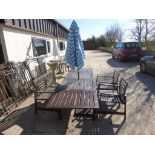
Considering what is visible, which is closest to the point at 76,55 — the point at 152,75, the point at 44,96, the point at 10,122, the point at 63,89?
the point at 63,89

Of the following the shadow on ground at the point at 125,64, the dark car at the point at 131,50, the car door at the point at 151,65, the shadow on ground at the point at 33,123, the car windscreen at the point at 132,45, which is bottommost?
the shadow on ground at the point at 33,123

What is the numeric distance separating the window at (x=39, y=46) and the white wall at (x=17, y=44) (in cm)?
41

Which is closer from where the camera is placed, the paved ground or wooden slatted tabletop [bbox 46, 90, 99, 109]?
wooden slatted tabletop [bbox 46, 90, 99, 109]

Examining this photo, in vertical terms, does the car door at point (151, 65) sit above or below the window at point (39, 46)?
below

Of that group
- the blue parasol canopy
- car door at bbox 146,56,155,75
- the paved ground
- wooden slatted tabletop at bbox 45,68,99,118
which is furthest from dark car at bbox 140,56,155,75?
the blue parasol canopy

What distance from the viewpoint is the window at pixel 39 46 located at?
7.82 meters

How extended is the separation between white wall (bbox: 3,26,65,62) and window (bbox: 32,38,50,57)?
41cm

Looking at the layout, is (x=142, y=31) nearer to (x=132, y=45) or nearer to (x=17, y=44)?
(x=132, y=45)

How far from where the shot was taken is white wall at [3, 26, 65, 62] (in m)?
5.38

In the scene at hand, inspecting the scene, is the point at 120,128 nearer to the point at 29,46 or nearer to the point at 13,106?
the point at 13,106

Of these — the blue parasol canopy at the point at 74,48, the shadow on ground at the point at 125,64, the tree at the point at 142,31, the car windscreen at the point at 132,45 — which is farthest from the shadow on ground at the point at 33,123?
the tree at the point at 142,31

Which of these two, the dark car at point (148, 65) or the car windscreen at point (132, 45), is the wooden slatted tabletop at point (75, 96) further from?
the car windscreen at point (132, 45)

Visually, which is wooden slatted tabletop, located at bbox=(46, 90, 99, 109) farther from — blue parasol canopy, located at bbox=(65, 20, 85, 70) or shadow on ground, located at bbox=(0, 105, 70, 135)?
blue parasol canopy, located at bbox=(65, 20, 85, 70)
